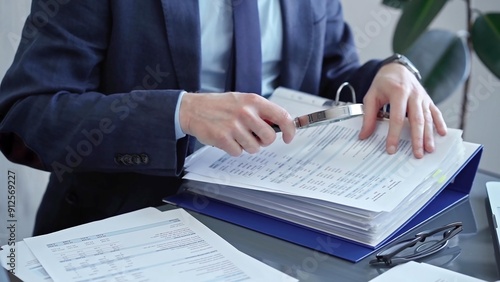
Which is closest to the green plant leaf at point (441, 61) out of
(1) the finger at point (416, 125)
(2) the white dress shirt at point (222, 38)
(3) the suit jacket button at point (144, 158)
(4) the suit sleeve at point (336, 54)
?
(4) the suit sleeve at point (336, 54)

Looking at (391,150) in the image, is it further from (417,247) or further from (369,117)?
(417,247)

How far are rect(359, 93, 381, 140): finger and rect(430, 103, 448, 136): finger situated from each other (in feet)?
0.28

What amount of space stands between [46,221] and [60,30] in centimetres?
35

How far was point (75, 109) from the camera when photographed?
3.24 ft

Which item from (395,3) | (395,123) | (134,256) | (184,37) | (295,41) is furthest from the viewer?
(395,3)

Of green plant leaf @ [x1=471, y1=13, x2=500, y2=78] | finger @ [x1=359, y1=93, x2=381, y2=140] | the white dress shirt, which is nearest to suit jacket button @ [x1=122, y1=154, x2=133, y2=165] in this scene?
the white dress shirt

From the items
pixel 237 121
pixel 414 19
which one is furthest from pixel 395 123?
pixel 414 19

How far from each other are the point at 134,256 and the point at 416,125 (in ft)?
1.50

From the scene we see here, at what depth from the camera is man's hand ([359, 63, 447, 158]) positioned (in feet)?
3.19

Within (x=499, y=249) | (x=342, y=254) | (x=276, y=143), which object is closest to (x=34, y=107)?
(x=276, y=143)

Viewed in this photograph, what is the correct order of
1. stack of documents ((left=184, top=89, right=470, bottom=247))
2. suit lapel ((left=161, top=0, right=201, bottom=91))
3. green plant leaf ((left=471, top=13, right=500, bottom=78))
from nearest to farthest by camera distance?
stack of documents ((left=184, top=89, right=470, bottom=247)) < suit lapel ((left=161, top=0, right=201, bottom=91)) < green plant leaf ((left=471, top=13, right=500, bottom=78))

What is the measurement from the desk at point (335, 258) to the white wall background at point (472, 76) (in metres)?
1.41

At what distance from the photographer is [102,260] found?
0.75m

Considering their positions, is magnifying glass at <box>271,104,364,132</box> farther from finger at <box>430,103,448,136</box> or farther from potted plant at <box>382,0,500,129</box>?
potted plant at <box>382,0,500,129</box>
